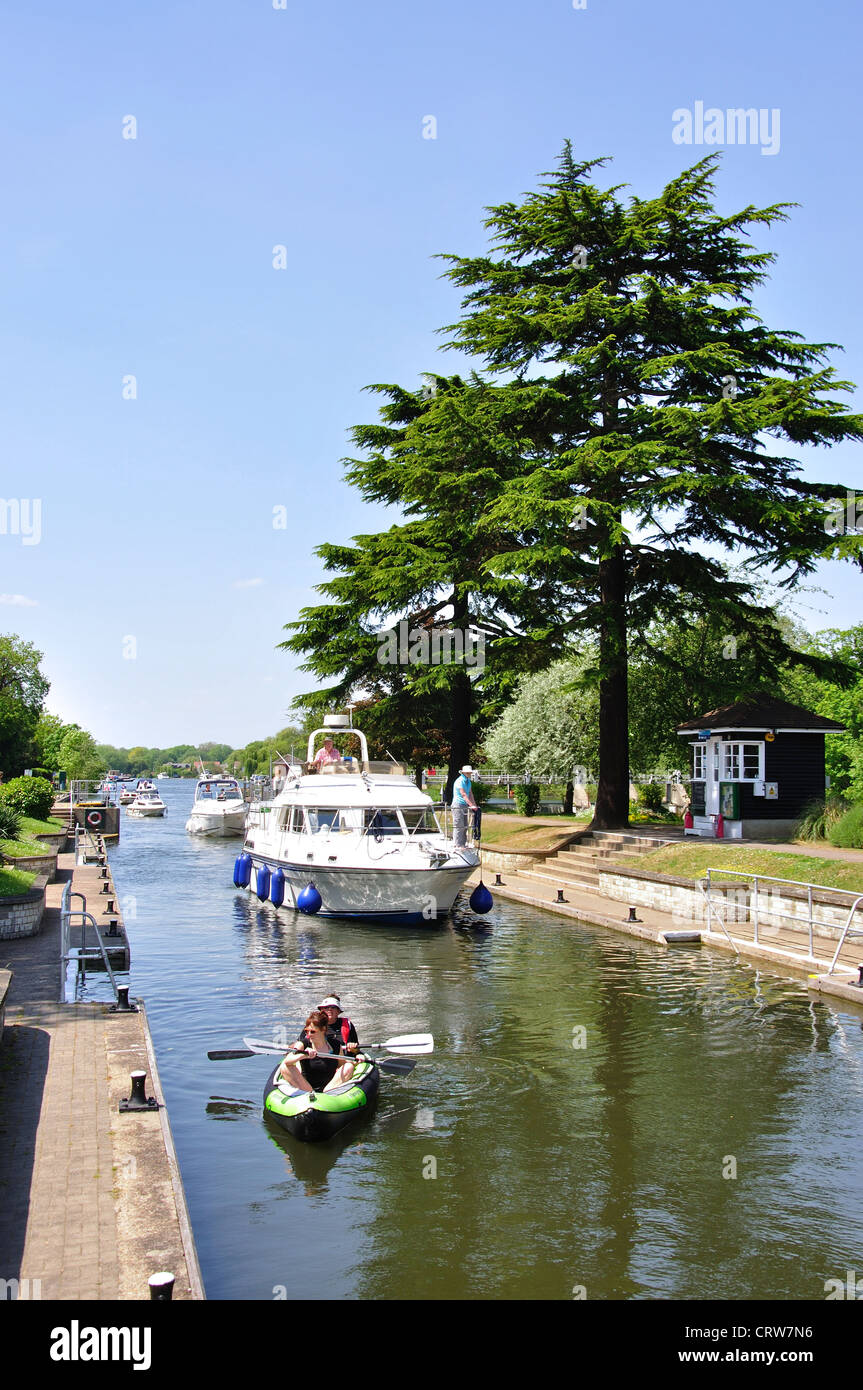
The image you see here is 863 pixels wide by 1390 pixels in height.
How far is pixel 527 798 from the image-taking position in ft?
161

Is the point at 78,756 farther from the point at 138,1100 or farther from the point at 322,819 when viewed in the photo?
the point at 138,1100

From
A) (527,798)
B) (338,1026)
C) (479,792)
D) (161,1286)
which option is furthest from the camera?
(479,792)

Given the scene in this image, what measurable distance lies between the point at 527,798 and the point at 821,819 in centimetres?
2113

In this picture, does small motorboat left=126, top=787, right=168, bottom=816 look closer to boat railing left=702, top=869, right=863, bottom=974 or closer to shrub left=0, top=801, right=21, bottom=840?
shrub left=0, top=801, right=21, bottom=840

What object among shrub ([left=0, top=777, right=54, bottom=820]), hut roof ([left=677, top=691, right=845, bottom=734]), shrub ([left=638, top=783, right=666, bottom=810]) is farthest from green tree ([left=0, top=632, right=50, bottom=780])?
hut roof ([left=677, top=691, right=845, bottom=734])

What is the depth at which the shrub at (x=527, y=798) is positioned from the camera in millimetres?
48969

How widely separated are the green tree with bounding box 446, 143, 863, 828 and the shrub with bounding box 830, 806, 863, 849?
20.1ft

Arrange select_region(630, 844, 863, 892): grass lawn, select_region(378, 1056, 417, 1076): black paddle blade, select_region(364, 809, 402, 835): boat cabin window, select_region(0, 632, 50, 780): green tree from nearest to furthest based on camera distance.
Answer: select_region(378, 1056, 417, 1076): black paddle blade, select_region(630, 844, 863, 892): grass lawn, select_region(364, 809, 402, 835): boat cabin window, select_region(0, 632, 50, 780): green tree

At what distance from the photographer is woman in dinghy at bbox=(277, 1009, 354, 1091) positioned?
12023 mm

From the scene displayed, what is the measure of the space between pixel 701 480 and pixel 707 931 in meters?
12.9

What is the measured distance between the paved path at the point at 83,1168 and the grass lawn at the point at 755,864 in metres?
14.4

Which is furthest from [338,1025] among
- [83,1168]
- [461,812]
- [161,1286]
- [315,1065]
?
[461,812]
